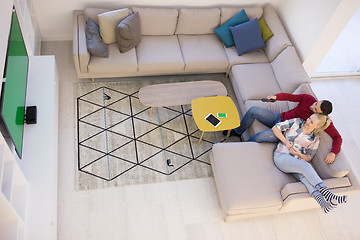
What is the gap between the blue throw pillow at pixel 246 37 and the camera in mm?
4746

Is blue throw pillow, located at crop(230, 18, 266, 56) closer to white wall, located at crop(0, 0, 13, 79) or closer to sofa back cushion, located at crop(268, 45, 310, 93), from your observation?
sofa back cushion, located at crop(268, 45, 310, 93)

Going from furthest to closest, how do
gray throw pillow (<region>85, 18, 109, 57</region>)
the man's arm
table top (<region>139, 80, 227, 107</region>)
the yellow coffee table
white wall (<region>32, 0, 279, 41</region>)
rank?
white wall (<region>32, 0, 279, 41</region>) → gray throw pillow (<region>85, 18, 109, 57</region>) → table top (<region>139, 80, 227, 107</region>) → the yellow coffee table → the man's arm

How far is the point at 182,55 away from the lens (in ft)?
15.3

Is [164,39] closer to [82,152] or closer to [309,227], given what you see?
[82,152]

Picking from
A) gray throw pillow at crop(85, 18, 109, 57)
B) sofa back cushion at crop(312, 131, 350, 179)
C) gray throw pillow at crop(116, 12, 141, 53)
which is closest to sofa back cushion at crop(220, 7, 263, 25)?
gray throw pillow at crop(116, 12, 141, 53)

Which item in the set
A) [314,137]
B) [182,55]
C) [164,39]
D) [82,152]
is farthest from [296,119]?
[82,152]

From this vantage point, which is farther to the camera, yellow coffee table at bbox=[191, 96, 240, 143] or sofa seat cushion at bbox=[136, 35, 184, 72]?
sofa seat cushion at bbox=[136, 35, 184, 72]

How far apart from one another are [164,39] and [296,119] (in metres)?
2.10

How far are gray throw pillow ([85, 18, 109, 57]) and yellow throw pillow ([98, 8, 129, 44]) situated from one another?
0.27 ft

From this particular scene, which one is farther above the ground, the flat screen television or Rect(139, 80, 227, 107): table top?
the flat screen television

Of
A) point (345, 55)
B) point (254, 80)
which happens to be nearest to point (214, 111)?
point (254, 80)

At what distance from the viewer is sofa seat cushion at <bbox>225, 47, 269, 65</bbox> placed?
4751mm

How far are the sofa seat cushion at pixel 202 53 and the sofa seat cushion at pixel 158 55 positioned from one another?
0.11 m

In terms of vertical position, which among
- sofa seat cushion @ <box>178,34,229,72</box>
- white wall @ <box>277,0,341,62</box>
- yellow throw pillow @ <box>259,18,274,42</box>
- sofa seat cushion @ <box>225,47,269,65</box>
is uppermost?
white wall @ <box>277,0,341,62</box>
